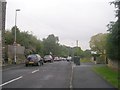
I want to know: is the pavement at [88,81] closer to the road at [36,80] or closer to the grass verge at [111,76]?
the grass verge at [111,76]

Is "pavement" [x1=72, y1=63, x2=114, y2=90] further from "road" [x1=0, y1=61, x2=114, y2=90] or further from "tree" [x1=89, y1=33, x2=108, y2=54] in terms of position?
"tree" [x1=89, y1=33, x2=108, y2=54]

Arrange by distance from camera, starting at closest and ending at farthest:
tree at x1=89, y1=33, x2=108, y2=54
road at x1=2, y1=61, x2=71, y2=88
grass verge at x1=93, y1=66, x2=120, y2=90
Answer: road at x1=2, y1=61, x2=71, y2=88 → grass verge at x1=93, y1=66, x2=120, y2=90 → tree at x1=89, y1=33, x2=108, y2=54

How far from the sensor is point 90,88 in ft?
58.5

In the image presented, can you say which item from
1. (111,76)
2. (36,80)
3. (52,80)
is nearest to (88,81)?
(52,80)

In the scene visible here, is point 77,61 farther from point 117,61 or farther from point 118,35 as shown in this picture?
point 118,35

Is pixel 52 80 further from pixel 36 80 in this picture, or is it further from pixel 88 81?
pixel 88 81

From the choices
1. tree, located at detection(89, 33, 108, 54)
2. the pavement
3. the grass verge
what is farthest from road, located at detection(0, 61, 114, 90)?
tree, located at detection(89, 33, 108, 54)

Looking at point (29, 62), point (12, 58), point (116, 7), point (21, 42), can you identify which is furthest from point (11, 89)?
point (21, 42)

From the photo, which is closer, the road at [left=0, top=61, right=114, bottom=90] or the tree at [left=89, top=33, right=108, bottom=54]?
the road at [left=0, top=61, right=114, bottom=90]

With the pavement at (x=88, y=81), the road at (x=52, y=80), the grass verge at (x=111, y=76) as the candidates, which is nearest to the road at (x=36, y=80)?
the road at (x=52, y=80)

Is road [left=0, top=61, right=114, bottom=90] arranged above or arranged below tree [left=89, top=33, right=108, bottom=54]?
below

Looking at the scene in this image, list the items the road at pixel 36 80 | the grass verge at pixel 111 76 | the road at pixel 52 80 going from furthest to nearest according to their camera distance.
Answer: the grass verge at pixel 111 76 → the road at pixel 52 80 → the road at pixel 36 80

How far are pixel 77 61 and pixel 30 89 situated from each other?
41213mm

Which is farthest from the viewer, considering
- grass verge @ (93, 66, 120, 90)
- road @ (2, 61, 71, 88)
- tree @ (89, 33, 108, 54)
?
tree @ (89, 33, 108, 54)
